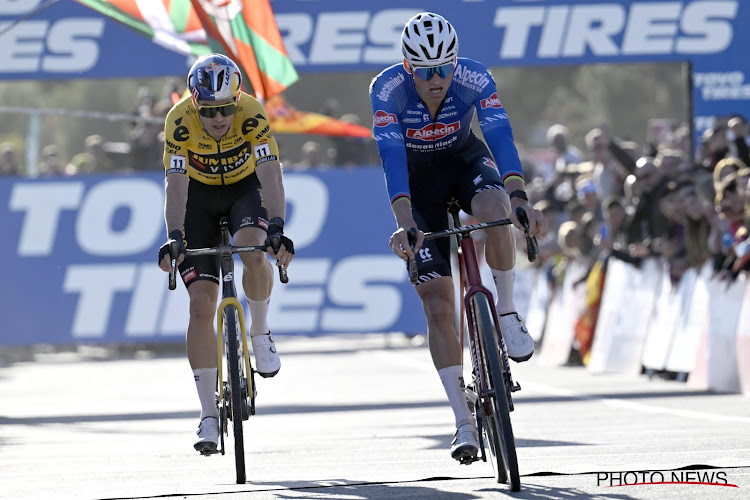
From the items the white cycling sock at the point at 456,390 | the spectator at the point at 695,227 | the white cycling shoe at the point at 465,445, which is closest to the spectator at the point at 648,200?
the spectator at the point at 695,227

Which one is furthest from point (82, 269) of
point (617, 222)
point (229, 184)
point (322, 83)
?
point (322, 83)

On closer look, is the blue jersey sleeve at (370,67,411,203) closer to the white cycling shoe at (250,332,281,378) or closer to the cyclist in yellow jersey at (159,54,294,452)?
the cyclist in yellow jersey at (159,54,294,452)

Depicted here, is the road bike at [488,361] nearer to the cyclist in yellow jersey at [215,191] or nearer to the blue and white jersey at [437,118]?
the blue and white jersey at [437,118]

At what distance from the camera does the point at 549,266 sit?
22.2 m

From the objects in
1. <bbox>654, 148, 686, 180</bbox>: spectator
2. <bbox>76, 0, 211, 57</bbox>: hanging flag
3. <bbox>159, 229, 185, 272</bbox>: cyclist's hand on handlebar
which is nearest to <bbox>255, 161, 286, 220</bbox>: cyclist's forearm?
<bbox>159, 229, 185, 272</bbox>: cyclist's hand on handlebar

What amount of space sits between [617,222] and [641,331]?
1681 millimetres

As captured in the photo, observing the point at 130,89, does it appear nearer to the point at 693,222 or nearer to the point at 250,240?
the point at 693,222

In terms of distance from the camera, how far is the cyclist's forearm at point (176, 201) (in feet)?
29.7

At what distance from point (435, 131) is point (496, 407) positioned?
1762mm

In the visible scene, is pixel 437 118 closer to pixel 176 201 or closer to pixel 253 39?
pixel 176 201

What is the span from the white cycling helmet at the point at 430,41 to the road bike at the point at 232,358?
4.27ft

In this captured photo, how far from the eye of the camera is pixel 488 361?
7.68 meters

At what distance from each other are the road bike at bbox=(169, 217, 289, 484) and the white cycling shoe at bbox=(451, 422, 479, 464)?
127 centimetres

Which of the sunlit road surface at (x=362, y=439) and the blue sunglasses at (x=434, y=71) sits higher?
the blue sunglasses at (x=434, y=71)
